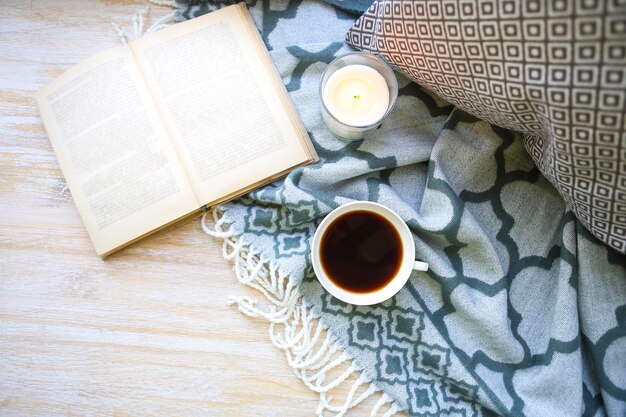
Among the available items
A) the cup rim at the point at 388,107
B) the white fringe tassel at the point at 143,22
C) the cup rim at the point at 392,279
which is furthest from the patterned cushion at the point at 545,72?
the white fringe tassel at the point at 143,22

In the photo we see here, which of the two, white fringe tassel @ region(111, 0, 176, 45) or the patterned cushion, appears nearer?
the patterned cushion

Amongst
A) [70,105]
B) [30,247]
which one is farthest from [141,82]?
[30,247]

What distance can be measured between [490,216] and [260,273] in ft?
1.27

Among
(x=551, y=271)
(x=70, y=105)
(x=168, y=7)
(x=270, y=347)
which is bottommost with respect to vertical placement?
(x=270, y=347)

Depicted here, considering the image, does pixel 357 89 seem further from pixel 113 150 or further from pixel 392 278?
pixel 113 150

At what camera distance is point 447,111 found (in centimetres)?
83

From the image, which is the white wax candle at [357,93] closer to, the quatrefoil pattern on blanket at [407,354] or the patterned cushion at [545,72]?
the patterned cushion at [545,72]

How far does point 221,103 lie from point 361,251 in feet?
1.11

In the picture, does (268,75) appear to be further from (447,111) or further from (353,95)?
(447,111)

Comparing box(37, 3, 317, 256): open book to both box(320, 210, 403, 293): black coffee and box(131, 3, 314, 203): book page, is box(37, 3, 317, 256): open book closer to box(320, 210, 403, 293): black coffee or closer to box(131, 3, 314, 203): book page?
box(131, 3, 314, 203): book page

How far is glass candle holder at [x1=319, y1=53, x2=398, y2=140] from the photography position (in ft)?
2.56

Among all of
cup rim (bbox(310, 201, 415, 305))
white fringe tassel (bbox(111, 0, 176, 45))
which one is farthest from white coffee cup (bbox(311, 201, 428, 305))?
white fringe tassel (bbox(111, 0, 176, 45))

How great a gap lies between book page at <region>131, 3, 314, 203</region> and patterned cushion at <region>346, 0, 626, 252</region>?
0.70ft

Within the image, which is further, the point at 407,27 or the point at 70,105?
the point at 70,105
